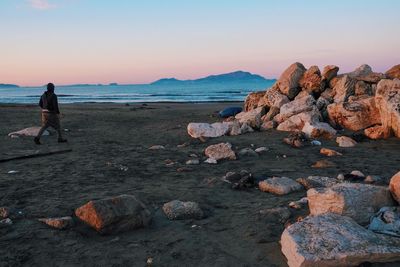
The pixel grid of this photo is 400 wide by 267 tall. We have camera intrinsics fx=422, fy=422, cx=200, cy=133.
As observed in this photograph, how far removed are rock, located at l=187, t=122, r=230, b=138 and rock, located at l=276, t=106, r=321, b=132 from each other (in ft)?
6.43

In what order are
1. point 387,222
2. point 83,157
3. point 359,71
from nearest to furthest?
point 387,222 < point 83,157 < point 359,71

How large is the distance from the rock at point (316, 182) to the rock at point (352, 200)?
182 cm

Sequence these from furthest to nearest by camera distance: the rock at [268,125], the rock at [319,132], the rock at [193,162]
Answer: the rock at [268,125], the rock at [319,132], the rock at [193,162]

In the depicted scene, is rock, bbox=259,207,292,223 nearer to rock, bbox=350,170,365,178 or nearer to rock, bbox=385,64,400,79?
rock, bbox=350,170,365,178

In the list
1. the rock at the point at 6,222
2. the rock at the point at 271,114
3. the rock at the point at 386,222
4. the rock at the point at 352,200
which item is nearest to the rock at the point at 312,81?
the rock at the point at 271,114

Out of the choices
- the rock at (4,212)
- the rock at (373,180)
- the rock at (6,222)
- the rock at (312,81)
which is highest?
the rock at (312,81)

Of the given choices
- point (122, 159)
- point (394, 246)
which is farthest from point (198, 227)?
point (122, 159)

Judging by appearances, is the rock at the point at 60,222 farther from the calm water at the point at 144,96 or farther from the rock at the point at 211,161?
the calm water at the point at 144,96

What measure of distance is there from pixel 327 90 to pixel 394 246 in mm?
12863

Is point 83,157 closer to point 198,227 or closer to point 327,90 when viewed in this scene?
point 198,227

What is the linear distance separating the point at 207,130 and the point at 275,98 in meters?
4.22

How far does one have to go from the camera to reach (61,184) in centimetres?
718

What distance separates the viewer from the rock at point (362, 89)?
14.9m

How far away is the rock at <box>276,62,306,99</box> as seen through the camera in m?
16.7
